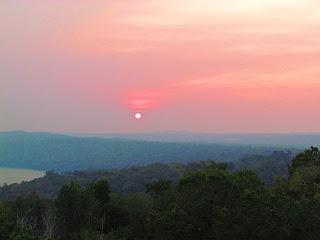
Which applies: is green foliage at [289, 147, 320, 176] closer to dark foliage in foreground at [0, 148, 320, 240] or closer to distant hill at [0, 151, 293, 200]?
dark foliage in foreground at [0, 148, 320, 240]

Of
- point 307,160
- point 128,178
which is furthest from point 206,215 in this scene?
point 128,178

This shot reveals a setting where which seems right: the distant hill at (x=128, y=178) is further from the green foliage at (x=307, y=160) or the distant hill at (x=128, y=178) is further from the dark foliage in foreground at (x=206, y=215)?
the dark foliage in foreground at (x=206, y=215)

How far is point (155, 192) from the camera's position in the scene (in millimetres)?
36188

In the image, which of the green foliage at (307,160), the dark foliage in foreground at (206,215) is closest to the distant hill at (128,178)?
the green foliage at (307,160)

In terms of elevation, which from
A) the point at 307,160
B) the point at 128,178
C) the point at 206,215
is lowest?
the point at 128,178

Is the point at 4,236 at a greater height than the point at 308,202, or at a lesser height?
lesser

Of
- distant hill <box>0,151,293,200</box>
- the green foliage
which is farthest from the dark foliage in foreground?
distant hill <box>0,151,293,200</box>

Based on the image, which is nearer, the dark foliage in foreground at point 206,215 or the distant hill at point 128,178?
the dark foliage in foreground at point 206,215

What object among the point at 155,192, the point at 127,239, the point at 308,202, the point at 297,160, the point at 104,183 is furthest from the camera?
the point at 297,160

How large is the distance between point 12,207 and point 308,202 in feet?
68.4

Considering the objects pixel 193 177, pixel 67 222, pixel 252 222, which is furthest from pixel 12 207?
pixel 252 222

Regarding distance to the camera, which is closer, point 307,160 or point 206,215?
point 206,215

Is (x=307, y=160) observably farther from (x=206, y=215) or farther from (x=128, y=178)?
(x=128, y=178)

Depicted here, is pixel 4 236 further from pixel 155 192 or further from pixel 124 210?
pixel 155 192
